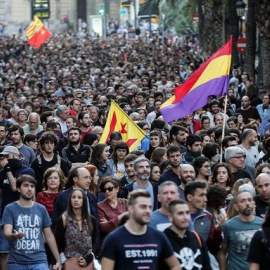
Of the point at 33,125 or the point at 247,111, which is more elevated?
the point at 33,125

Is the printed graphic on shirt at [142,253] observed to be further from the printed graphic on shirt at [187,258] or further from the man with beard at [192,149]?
the man with beard at [192,149]

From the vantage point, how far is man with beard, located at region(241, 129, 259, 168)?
17.0 metres

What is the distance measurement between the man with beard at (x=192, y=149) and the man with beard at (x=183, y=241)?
5.98 meters

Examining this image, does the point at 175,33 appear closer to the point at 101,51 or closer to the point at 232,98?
the point at 101,51

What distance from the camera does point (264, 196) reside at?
12688mm

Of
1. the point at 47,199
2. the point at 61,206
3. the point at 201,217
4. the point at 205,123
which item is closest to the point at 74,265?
the point at 61,206

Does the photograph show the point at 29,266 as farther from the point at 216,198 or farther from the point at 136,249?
the point at 136,249

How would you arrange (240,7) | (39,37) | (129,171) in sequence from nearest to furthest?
(129,171), (240,7), (39,37)

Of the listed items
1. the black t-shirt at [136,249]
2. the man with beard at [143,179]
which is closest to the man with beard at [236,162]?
the man with beard at [143,179]

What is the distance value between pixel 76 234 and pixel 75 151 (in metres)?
5.45

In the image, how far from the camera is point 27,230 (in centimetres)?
1272

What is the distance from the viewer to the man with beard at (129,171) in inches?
595

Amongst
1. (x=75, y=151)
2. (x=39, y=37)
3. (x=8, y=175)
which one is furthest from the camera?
(x=39, y=37)

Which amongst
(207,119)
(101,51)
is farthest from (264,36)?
(101,51)
